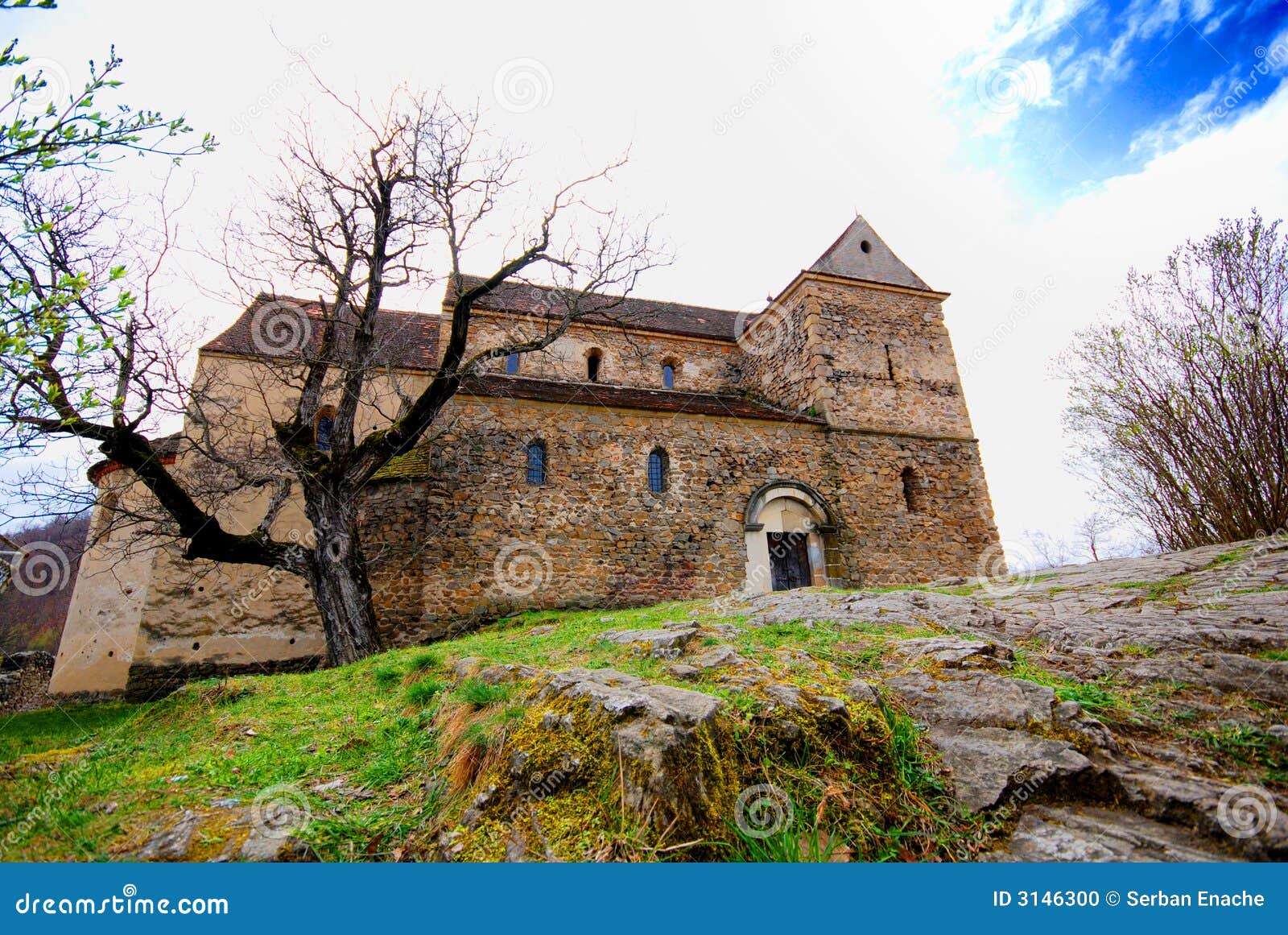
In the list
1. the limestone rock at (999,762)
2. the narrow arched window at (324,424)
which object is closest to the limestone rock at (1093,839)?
the limestone rock at (999,762)

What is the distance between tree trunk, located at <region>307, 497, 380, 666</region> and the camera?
9570 millimetres

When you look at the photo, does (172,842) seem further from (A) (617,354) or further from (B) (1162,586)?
(A) (617,354)

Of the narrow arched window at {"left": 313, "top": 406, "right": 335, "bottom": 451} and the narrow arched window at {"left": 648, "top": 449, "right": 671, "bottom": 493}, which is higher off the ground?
the narrow arched window at {"left": 313, "top": 406, "right": 335, "bottom": 451}

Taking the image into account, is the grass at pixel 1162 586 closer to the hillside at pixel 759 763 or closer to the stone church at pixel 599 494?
the hillside at pixel 759 763

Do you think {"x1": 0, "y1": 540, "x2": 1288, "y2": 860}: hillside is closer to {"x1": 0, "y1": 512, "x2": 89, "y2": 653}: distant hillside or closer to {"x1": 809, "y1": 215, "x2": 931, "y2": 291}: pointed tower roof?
{"x1": 809, "y1": 215, "x2": 931, "y2": 291}: pointed tower roof

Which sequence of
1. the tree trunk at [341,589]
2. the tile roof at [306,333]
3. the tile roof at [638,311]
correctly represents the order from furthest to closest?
the tile roof at [638,311]
the tile roof at [306,333]
the tree trunk at [341,589]

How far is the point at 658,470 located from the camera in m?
14.1

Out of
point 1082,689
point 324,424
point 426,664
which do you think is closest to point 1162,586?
point 1082,689

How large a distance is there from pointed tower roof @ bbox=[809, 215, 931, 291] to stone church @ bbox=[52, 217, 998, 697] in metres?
0.17

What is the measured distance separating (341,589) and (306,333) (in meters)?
7.06

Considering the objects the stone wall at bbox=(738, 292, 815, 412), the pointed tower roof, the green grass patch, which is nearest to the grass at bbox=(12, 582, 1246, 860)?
the green grass patch

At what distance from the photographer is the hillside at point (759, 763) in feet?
8.09

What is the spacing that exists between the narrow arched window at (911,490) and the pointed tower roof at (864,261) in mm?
5761

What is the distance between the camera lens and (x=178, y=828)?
2.72m
